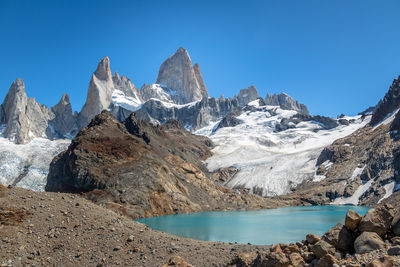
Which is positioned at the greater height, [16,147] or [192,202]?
[16,147]

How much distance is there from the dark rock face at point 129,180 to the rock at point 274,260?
46.5m

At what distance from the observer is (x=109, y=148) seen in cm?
7681

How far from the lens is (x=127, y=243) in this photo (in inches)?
669

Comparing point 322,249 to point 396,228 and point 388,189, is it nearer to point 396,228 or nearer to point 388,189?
point 396,228

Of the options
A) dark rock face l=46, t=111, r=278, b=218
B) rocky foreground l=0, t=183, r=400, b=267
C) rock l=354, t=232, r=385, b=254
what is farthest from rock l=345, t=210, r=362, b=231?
dark rock face l=46, t=111, r=278, b=218

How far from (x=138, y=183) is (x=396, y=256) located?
58.7m

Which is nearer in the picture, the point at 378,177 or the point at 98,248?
the point at 98,248

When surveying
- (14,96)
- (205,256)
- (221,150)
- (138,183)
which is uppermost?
(14,96)

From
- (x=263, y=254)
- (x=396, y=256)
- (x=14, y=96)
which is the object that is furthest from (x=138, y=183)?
(x=14, y=96)

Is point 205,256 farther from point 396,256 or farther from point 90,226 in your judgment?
point 396,256

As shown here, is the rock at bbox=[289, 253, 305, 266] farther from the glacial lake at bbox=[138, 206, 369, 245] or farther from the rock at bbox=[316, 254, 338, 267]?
the glacial lake at bbox=[138, 206, 369, 245]

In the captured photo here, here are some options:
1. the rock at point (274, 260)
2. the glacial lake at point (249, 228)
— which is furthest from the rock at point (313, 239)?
the glacial lake at point (249, 228)

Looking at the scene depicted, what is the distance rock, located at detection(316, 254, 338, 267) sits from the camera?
11.6 m

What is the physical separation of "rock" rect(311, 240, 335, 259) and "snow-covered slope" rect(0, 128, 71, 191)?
12963 cm
